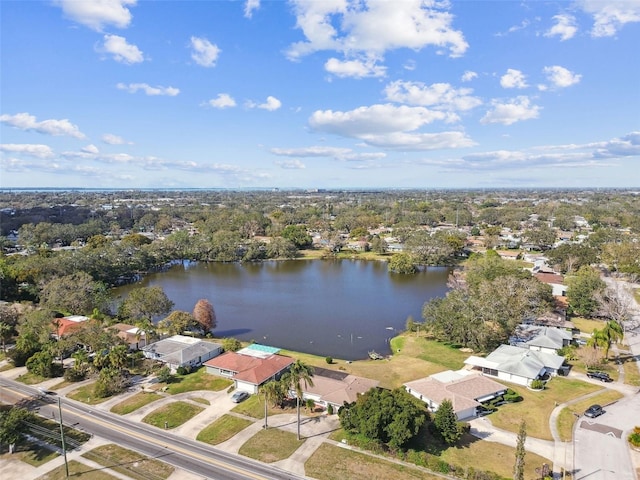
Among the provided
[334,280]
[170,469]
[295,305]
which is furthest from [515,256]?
[170,469]

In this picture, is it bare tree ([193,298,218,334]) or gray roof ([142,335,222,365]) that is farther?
bare tree ([193,298,218,334])

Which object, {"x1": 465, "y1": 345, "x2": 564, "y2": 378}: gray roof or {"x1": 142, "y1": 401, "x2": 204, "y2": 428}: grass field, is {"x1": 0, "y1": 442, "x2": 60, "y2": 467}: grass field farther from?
{"x1": 465, "y1": 345, "x2": 564, "y2": 378}: gray roof

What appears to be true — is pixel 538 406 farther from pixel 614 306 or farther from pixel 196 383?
pixel 196 383

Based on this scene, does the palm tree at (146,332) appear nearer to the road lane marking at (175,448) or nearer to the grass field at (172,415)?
the road lane marking at (175,448)

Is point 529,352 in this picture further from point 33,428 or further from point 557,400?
point 33,428

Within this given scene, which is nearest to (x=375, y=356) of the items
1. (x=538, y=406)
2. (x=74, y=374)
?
(x=538, y=406)

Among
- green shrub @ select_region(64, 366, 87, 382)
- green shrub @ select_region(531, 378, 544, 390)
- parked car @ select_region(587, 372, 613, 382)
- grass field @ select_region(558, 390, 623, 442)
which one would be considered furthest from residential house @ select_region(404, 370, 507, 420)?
green shrub @ select_region(64, 366, 87, 382)
